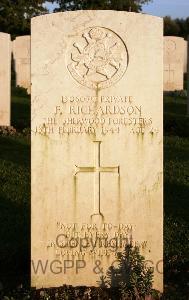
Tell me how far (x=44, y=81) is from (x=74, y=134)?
1.45ft

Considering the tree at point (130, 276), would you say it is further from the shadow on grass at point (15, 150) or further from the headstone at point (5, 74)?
the headstone at point (5, 74)

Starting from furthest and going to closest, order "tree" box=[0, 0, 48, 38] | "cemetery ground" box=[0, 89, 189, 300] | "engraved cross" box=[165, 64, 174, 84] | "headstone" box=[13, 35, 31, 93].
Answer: "tree" box=[0, 0, 48, 38] < "engraved cross" box=[165, 64, 174, 84] < "headstone" box=[13, 35, 31, 93] < "cemetery ground" box=[0, 89, 189, 300]

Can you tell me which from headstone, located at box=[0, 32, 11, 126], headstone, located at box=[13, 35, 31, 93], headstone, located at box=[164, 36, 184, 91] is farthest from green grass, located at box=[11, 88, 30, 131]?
headstone, located at box=[164, 36, 184, 91]

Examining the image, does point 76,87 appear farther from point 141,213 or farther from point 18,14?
point 18,14

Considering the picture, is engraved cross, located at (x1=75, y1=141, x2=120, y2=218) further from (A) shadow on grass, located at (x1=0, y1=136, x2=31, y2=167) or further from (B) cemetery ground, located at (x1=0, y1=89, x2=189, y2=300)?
(A) shadow on grass, located at (x1=0, y1=136, x2=31, y2=167)

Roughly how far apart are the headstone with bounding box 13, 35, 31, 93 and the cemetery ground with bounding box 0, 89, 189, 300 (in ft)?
20.5

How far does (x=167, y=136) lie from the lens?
39.5 feet

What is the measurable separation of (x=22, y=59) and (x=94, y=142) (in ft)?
49.2

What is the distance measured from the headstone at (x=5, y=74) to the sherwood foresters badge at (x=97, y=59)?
776 cm

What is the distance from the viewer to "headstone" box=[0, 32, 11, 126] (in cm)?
1212

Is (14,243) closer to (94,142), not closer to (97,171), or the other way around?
(97,171)

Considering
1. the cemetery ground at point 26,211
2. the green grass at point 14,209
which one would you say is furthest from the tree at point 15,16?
the green grass at point 14,209

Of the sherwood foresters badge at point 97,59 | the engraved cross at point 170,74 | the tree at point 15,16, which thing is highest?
the tree at point 15,16

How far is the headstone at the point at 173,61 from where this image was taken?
64.7 ft
